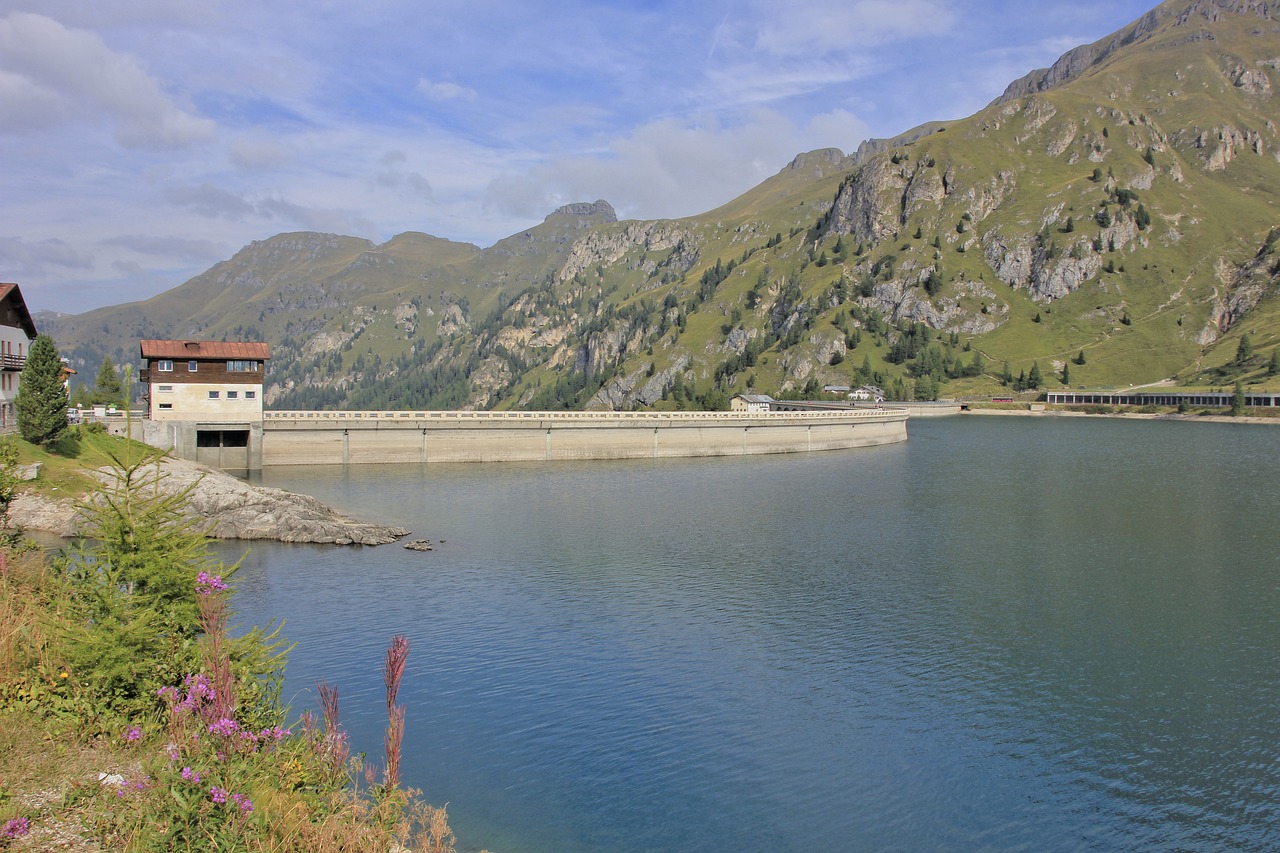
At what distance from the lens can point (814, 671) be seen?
39.4 m

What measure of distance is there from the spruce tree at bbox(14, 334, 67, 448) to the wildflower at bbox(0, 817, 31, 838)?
60554 millimetres

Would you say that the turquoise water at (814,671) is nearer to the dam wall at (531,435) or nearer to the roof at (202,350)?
the dam wall at (531,435)

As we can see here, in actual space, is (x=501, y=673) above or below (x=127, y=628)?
below

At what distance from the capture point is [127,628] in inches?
733

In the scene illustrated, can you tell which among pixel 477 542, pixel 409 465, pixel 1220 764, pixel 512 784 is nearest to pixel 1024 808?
pixel 1220 764

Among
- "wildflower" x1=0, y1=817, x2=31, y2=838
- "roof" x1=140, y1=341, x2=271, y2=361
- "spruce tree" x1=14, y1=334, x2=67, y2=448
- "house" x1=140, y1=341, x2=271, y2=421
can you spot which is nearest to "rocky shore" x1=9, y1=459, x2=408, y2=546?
"spruce tree" x1=14, y1=334, x2=67, y2=448

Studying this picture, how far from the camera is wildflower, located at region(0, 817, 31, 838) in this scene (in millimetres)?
13945

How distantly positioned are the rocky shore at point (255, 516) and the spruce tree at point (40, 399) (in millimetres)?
5566

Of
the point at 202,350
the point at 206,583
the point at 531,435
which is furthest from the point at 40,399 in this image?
the point at 531,435

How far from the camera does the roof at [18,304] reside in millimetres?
70438

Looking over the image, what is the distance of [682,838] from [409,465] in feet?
328

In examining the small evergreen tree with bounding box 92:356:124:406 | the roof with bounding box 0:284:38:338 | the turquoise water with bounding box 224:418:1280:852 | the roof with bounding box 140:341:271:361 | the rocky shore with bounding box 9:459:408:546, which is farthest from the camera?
the small evergreen tree with bounding box 92:356:124:406

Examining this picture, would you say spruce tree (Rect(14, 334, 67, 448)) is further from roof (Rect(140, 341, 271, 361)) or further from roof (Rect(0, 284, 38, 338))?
roof (Rect(140, 341, 271, 361))

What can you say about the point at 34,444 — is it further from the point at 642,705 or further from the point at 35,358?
the point at 642,705
